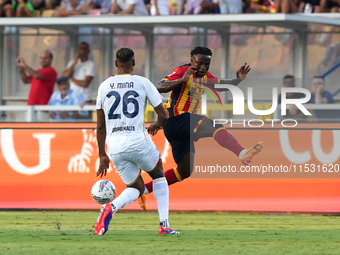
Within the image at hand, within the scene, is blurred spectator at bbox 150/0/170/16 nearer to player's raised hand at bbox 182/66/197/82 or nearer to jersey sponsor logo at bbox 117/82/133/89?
player's raised hand at bbox 182/66/197/82

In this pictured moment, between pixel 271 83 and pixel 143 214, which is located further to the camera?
pixel 271 83

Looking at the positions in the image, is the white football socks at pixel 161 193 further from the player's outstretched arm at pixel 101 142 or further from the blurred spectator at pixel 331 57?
the blurred spectator at pixel 331 57

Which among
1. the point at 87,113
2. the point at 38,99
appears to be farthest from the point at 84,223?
the point at 38,99

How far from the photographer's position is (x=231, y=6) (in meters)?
12.7

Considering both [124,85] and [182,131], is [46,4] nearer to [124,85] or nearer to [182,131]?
[182,131]

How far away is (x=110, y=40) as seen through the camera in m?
14.2

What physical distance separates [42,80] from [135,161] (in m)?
7.18

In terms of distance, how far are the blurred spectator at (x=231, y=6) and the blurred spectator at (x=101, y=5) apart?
7.81ft

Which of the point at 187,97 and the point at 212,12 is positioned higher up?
the point at 212,12

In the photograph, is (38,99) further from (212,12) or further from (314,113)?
(314,113)

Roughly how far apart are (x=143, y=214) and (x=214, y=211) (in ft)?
3.48

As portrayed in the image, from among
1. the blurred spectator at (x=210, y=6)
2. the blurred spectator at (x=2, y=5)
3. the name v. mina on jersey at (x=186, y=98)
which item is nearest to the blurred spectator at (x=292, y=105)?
the blurred spectator at (x=210, y=6)

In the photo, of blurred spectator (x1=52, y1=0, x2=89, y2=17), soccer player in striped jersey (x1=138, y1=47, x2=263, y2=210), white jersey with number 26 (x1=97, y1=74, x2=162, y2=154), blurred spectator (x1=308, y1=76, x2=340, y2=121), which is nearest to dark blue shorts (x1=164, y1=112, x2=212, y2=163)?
soccer player in striped jersey (x1=138, y1=47, x2=263, y2=210)

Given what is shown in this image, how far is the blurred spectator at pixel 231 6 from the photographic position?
12.7 metres
